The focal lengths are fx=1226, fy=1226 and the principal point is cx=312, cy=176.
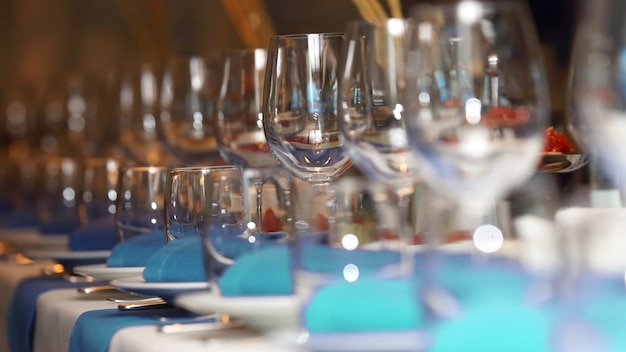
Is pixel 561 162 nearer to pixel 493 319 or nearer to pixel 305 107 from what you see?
pixel 305 107

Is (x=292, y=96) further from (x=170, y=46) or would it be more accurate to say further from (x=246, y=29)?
(x=170, y=46)

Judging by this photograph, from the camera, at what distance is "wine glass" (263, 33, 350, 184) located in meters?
1.32

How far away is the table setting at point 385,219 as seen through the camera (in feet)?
2.35

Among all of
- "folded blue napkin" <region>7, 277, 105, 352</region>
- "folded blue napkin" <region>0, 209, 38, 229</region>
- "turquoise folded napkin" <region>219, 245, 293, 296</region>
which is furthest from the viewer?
"folded blue napkin" <region>0, 209, 38, 229</region>

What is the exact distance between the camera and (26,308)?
150 cm

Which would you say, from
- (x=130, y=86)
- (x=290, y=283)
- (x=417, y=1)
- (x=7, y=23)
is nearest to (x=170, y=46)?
(x=7, y=23)

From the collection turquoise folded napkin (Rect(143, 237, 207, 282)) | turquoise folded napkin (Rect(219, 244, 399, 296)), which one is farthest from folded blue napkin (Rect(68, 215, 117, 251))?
turquoise folded napkin (Rect(219, 244, 399, 296))

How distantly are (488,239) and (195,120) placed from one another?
5.07 ft

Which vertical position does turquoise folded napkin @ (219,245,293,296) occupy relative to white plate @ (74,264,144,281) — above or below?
above

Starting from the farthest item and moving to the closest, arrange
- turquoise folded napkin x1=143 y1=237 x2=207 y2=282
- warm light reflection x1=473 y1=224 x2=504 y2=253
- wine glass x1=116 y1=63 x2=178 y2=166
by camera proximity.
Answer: wine glass x1=116 y1=63 x2=178 y2=166, turquoise folded napkin x1=143 y1=237 x2=207 y2=282, warm light reflection x1=473 y1=224 x2=504 y2=253

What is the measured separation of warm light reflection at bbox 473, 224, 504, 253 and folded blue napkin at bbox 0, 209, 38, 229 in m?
2.07

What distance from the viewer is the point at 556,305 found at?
2.34 feet

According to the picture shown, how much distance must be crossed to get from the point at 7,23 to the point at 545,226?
652 cm

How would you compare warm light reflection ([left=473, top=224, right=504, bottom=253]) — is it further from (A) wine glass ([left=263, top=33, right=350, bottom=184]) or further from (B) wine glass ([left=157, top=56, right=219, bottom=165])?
(B) wine glass ([left=157, top=56, right=219, bottom=165])
